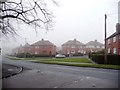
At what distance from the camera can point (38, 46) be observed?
9625 cm

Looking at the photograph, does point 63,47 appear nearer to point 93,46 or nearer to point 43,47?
point 43,47

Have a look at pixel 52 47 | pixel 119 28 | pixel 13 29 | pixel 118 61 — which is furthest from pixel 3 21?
pixel 52 47

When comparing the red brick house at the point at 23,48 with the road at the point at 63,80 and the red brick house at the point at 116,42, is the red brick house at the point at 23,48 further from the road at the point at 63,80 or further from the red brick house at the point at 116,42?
the road at the point at 63,80

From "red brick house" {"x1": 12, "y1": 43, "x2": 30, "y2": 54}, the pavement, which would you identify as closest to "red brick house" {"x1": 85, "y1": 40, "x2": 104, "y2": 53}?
"red brick house" {"x1": 12, "y1": 43, "x2": 30, "y2": 54}

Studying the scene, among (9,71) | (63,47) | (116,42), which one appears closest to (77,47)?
(63,47)

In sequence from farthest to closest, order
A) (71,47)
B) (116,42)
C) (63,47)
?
1. (63,47)
2. (71,47)
3. (116,42)

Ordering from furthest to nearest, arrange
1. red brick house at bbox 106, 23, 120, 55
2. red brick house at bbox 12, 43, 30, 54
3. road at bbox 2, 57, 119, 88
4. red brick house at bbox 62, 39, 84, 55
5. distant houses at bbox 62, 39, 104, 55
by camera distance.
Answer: distant houses at bbox 62, 39, 104, 55 → red brick house at bbox 62, 39, 84, 55 → red brick house at bbox 12, 43, 30, 54 → red brick house at bbox 106, 23, 120, 55 → road at bbox 2, 57, 119, 88

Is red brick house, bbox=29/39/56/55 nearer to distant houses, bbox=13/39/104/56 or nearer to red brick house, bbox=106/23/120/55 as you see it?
distant houses, bbox=13/39/104/56

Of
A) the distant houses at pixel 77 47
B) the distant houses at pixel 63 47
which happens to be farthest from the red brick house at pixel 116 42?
the distant houses at pixel 77 47

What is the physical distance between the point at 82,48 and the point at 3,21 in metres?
92.8

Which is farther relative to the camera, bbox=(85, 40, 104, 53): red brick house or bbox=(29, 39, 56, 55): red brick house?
bbox=(85, 40, 104, 53): red brick house

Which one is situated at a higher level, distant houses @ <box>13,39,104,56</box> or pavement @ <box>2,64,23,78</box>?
distant houses @ <box>13,39,104,56</box>

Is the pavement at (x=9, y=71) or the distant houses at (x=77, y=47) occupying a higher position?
the distant houses at (x=77, y=47)

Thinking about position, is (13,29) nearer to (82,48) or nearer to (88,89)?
(88,89)
